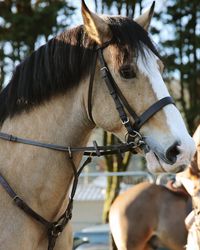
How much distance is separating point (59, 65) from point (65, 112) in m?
0.26

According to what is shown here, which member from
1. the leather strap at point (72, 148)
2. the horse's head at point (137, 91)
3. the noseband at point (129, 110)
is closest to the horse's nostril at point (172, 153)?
the horse's head at point (137, 91)

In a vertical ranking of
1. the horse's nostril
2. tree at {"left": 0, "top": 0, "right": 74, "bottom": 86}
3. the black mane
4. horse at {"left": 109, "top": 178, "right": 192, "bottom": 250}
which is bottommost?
tree at {"left": 0, "top": 0, "right": 74, "bottom": 86}

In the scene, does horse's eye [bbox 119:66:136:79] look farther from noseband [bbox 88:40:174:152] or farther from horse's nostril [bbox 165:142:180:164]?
horse's nostril [bbox 165:142:180:164]

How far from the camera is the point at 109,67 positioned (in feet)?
9.61

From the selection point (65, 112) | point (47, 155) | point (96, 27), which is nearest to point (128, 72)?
point (96, 27)

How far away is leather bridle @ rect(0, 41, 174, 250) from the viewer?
2.82 meters

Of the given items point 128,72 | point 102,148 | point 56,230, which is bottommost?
point 56,230

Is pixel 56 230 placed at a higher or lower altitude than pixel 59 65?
lower

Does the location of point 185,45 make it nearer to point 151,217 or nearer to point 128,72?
point 151,217

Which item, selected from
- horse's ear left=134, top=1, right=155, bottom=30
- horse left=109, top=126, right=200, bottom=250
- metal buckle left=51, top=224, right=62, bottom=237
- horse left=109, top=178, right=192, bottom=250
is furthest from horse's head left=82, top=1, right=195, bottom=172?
horse left=109, top=178, right=192, bottom=250

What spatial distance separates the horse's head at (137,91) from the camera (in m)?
2.71

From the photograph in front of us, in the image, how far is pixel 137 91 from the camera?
285cm

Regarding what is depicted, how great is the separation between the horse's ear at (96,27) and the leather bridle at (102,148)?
0.04 meters

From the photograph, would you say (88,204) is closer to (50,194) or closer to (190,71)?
(190,71)
